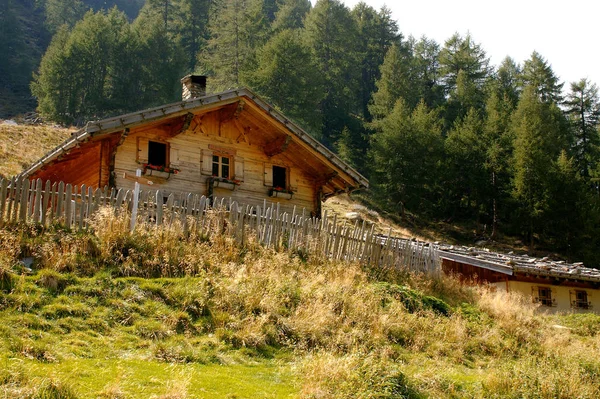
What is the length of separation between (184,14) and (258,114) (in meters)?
68.6


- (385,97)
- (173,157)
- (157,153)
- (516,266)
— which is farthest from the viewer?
(385,97)

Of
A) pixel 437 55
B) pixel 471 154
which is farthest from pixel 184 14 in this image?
pixel 471 154

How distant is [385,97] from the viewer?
62.6 meters

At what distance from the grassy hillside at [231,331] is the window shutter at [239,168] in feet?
22.8

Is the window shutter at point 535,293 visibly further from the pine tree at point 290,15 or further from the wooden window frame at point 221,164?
the pine tree at point 290,15

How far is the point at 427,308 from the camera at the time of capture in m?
14.0

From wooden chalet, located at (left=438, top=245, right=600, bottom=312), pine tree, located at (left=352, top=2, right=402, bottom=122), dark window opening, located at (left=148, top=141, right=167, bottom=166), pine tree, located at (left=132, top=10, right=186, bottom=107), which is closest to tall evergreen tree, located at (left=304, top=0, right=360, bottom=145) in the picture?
pine tree, located at (left=352, top=2, right=402, bottom=122)

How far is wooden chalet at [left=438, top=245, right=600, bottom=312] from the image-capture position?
2284 cm

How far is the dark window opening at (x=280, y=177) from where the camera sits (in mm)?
22808

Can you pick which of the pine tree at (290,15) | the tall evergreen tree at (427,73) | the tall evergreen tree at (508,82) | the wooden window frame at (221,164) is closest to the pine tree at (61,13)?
the pine tree at (290,15)

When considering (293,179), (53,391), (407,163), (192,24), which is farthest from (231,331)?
(192,24)

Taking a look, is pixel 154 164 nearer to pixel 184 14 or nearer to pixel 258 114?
pixel 258 114

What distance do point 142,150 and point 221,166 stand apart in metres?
2.99

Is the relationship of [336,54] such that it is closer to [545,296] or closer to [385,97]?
[385,97]
